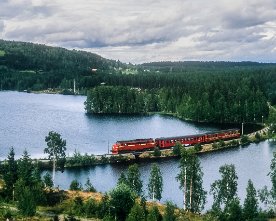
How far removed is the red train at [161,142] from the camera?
115 meters

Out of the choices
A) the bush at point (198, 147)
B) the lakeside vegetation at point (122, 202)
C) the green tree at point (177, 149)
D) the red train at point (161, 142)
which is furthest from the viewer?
the bush at point (198, 147)

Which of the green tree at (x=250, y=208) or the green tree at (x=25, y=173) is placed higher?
the green tree at (x=25, y=173)

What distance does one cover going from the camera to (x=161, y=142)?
12069 cm

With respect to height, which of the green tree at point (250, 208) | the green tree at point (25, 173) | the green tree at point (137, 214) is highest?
the green tree at point (25, 173)

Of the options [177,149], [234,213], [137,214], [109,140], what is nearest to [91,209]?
[137,214]

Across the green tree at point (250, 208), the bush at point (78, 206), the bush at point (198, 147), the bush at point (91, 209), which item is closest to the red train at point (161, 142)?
the bush at point (198, 147)

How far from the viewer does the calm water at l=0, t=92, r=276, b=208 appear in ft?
307

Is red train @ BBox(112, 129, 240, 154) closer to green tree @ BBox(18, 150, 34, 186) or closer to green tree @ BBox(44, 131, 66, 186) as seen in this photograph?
green tree @ BBox(44, 131, 66, 186)

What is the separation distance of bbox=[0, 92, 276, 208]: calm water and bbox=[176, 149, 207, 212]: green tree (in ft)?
29.6

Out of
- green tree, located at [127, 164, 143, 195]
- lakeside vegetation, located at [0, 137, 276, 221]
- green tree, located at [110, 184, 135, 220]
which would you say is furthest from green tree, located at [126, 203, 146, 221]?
green tree, located at [127, 164, 143, 195]

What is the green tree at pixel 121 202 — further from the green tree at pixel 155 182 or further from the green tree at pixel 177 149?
the green tree at pixel 177 149

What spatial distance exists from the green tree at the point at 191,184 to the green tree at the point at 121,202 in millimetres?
12990

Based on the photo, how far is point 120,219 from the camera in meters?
55.9

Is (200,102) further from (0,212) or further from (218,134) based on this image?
(0,212)
